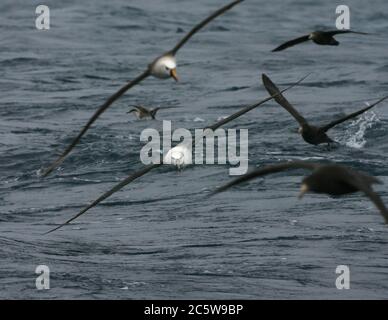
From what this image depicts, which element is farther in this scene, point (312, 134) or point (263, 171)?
point (312, 134)

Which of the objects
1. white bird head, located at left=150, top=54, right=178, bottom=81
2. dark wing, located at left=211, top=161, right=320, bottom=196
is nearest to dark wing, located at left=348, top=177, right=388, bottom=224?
dark wing, located at left=211, top=161, right=320, bottom=196

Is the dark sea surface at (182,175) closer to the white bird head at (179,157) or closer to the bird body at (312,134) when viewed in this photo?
the white bird head at (179,157)

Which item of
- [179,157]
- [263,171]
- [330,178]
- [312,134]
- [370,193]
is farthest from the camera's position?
[312,134]

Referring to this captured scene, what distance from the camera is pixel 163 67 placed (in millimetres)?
12945

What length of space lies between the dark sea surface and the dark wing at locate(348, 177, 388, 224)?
380 cm

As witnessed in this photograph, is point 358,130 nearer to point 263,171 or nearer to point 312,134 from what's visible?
point 312,134

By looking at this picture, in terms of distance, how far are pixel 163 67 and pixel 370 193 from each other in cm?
333

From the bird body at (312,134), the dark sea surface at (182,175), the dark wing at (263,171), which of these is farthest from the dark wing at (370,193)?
the bird body at (312,134)

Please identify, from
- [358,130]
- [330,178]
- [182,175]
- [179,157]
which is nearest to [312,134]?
[179,157]

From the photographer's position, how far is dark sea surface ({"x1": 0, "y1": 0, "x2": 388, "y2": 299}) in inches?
630

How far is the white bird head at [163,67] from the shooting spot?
1289 cm

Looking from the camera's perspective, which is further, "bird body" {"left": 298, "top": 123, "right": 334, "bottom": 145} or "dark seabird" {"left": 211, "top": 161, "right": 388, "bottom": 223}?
"bird body" {"left": 298, "top": 123, "right": 334, "bottom": 145}

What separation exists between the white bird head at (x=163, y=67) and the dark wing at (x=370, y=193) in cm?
261

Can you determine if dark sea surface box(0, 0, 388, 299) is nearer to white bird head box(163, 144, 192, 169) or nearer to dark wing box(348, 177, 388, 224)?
white bird head box(163, 144, 192, 169)
